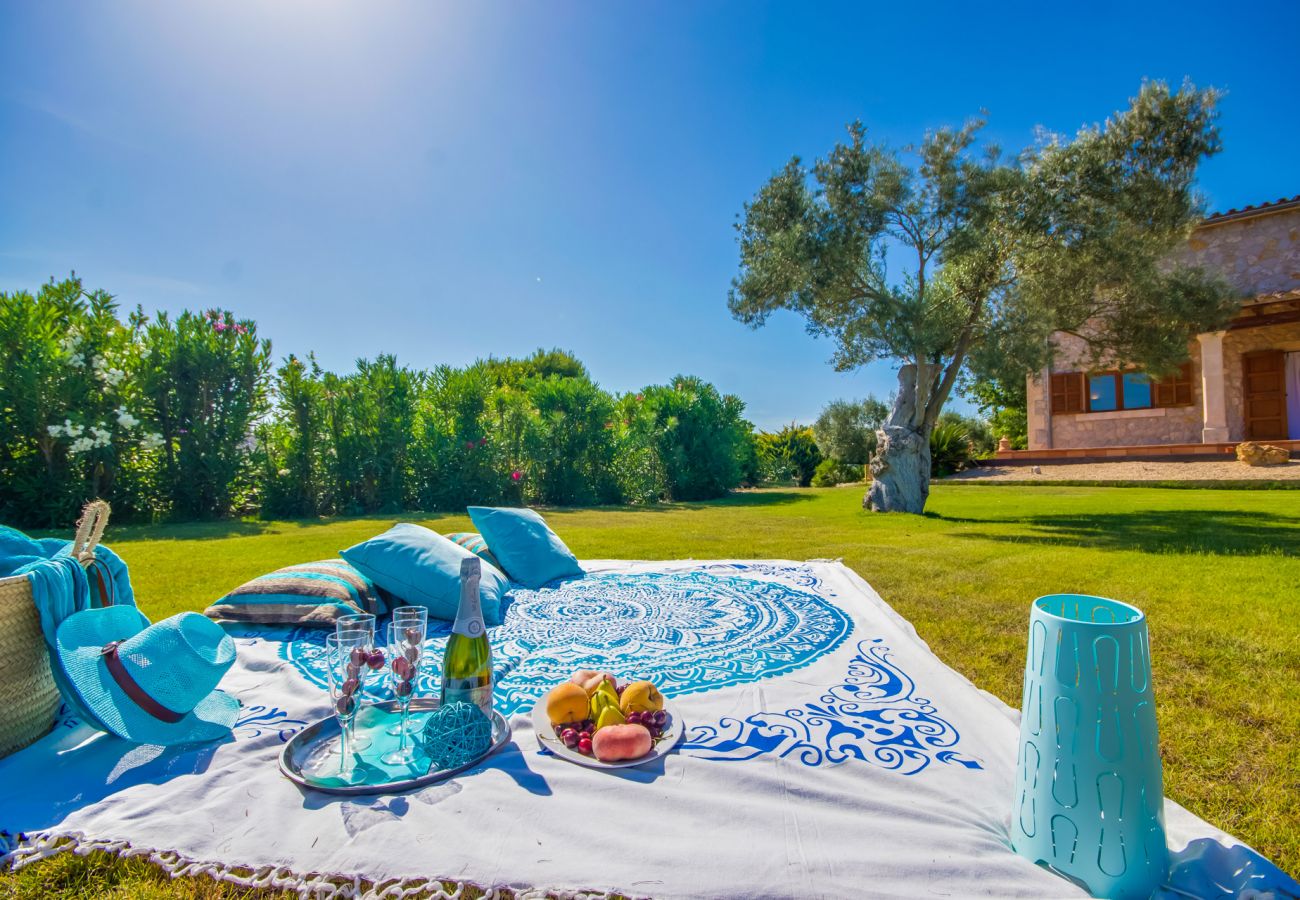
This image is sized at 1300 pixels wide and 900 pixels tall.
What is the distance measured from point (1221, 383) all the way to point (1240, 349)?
163 cm

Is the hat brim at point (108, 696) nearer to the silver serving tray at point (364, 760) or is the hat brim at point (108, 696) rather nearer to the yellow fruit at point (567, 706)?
the silver serving tray at point (364, 760)

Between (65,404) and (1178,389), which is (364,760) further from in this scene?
(1178,389)

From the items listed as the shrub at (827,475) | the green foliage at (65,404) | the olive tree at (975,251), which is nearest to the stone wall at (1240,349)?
the olive tree at (975,251)

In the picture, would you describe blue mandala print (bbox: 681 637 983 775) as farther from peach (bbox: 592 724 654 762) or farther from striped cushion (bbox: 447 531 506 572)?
striped cushion (bbox: 447 531 506 572)

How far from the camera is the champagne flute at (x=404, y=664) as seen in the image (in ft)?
5.29

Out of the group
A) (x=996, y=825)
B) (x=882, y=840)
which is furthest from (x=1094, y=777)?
(x=882, y=840)

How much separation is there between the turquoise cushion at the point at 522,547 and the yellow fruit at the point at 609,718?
7.37 ft

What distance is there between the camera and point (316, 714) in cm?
205

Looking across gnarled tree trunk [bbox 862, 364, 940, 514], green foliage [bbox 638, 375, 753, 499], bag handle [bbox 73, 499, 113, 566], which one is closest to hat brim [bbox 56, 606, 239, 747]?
bag handle [bbox 73, 499, 113, 566]

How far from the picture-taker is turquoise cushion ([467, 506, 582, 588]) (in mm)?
4047

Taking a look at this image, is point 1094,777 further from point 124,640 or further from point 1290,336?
point 1290,336

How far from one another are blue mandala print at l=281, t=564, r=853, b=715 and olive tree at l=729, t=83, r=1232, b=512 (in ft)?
17.8

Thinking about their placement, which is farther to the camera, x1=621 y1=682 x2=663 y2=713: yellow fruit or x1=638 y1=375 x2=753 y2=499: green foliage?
x1=638 y1=375 x2=753 y2=499: green foliage

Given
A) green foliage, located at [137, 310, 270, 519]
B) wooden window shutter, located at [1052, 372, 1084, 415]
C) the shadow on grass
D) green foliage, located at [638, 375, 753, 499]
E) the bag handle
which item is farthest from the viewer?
wooden window shutter, located at [1052, 372, 1084, 415]
